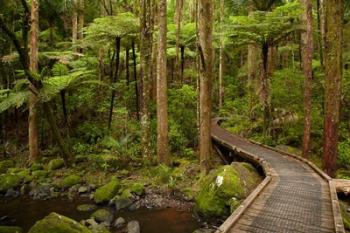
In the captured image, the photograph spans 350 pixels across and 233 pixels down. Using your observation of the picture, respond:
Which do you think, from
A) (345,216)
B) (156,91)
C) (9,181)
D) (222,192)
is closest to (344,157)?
(345,216)

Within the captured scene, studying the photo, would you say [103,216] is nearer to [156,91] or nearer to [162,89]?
[162,89]

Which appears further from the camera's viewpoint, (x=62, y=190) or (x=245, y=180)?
(x=62, y=190)

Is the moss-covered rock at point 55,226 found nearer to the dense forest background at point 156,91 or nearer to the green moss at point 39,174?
the dense forest background at point 156,91

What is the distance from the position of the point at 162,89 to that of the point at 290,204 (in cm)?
551

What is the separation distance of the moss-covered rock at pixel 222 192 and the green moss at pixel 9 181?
6343mm

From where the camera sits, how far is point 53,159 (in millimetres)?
13172

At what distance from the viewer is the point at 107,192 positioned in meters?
9.84

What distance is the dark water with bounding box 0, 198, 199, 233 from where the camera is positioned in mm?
8070

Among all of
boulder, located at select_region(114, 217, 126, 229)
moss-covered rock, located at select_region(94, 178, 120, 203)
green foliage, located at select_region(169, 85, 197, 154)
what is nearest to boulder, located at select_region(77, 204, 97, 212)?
moss-covered rock, located at select_region(94, 178, 120, 203)

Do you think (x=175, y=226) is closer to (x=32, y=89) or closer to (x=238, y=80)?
(x=32, y=89)

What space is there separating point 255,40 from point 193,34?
5.42m

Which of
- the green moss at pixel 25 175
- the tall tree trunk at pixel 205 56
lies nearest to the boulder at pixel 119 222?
the tall tree trunk at pixel 205 56

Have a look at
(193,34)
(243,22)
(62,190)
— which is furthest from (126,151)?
(193,34)

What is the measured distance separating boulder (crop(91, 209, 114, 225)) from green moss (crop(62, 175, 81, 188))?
2.80m
